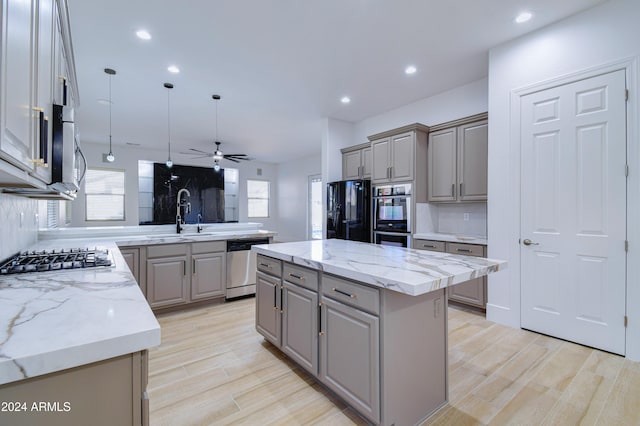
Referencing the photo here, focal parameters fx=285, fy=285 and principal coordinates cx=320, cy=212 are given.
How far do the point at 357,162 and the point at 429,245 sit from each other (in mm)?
2036

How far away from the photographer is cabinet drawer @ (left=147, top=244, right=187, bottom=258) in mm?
3271

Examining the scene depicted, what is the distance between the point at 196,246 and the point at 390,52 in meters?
3.22

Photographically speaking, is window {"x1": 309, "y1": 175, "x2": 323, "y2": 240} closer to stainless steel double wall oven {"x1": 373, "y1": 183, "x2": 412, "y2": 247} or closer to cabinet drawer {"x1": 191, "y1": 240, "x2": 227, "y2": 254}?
stainless steel double wall oven {"x1": 373, "y1": 183, "x2": 412, "y2": 247}

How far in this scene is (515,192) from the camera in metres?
2.94

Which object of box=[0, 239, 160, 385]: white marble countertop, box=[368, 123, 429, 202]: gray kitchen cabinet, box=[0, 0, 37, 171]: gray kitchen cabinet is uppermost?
box=[368, 123, 429, 202]: gray kitchen cabinet

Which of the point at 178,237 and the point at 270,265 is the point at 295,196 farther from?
the point at 270,265

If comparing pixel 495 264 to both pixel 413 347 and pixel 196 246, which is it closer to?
pixel 413 347

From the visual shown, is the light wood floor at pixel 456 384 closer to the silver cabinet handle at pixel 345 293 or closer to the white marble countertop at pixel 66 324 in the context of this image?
the silver cabinet handle at pixel 345 293

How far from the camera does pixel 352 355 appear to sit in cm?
163

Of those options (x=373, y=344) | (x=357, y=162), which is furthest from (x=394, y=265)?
(x=357, y=162)

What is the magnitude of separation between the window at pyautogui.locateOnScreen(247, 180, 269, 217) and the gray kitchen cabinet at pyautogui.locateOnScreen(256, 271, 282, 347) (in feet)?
23.7

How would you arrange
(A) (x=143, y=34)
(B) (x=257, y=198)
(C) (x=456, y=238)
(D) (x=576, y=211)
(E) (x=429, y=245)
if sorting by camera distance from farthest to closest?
(B) (x=257, y=198) → (E) (x=429, y=245) → (C) (x=456, y=238) → (A) (x=143, y=34) → (D) (x=576, y=211)

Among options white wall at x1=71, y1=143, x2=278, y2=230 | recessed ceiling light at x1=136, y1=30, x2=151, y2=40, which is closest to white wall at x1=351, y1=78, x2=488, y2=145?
recessed ceiling light at x1=136, y1=30, x2=151, y2=40

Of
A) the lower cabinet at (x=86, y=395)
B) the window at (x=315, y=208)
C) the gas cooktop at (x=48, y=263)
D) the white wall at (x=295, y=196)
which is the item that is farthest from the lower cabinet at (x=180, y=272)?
the white wall at (x=295, y=196)
